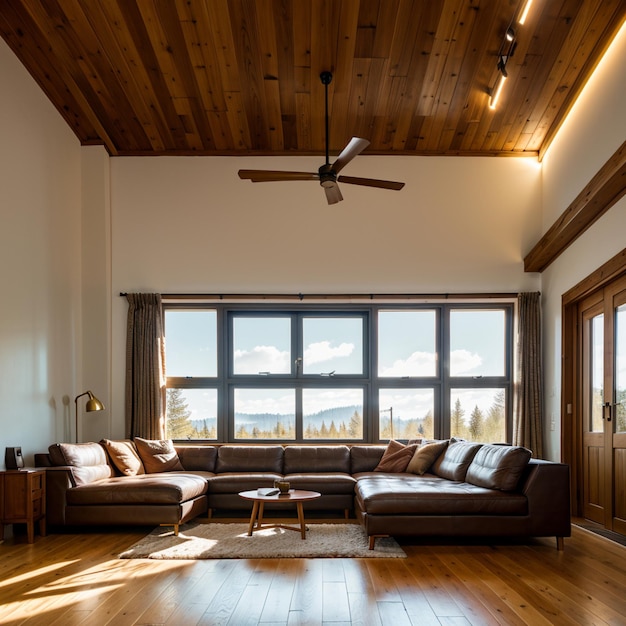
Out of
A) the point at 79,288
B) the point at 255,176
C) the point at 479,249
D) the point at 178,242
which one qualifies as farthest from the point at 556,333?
the point at 79,288

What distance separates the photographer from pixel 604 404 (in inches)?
253

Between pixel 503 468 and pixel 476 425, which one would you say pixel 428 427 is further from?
pixel 503 468

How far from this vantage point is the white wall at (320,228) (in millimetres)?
8125

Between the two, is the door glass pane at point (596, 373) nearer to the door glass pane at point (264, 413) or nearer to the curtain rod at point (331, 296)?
the curtain rod at point (331, 296)

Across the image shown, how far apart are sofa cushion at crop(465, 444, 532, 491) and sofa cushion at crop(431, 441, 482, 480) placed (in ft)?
1.24

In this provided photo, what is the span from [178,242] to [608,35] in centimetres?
483

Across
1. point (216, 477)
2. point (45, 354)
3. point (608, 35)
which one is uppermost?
point (608, 35)

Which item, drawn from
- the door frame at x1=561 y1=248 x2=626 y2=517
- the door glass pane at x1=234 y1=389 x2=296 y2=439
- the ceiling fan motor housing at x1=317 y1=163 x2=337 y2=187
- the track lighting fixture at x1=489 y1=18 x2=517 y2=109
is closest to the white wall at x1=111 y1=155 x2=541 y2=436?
the door frame at x1=561 y1=248 x2=626 y2=517

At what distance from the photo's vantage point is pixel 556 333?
7602mm

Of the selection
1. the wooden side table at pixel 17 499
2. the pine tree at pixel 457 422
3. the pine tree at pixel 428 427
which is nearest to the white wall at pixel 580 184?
the pine tree at pixel 457 422

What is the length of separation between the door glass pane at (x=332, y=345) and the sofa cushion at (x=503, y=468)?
8.11 ft

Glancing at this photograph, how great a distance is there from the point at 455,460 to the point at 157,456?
3.00 meters

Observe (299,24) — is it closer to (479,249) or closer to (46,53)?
(46,53)

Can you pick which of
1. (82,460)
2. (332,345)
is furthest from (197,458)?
(332,345)
